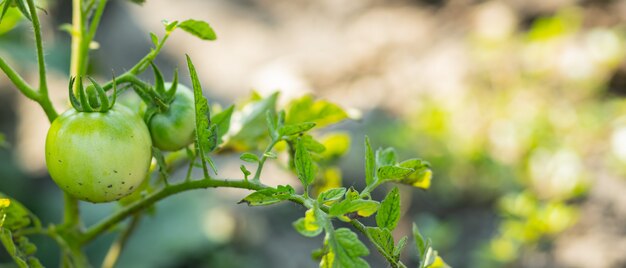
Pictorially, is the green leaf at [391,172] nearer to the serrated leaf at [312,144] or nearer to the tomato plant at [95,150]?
the serrated leaf at [312,144]

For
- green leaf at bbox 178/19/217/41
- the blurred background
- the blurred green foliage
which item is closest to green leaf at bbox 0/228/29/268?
green leaf at bbox 178/19/217/41

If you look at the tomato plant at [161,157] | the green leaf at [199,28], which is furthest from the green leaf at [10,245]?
the green leaf at [199,28]

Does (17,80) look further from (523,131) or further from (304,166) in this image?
(523,131)

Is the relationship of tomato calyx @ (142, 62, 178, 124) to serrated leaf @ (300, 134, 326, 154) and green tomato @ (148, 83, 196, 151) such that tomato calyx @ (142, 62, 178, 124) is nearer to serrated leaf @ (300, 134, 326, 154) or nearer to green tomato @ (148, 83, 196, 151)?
green tomato @ (148, 83, 196, 151)

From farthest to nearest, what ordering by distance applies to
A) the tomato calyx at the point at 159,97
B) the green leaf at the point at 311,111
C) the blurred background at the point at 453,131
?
the blurred background at the point at 453,131 < the green leaf at the point at 311,111 < the tomato calyx at the point at 159,97

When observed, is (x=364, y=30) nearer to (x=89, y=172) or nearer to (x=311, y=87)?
(x=311, y=87)

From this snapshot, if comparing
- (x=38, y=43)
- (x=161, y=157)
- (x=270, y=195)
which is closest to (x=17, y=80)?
(x=38, y=43)
